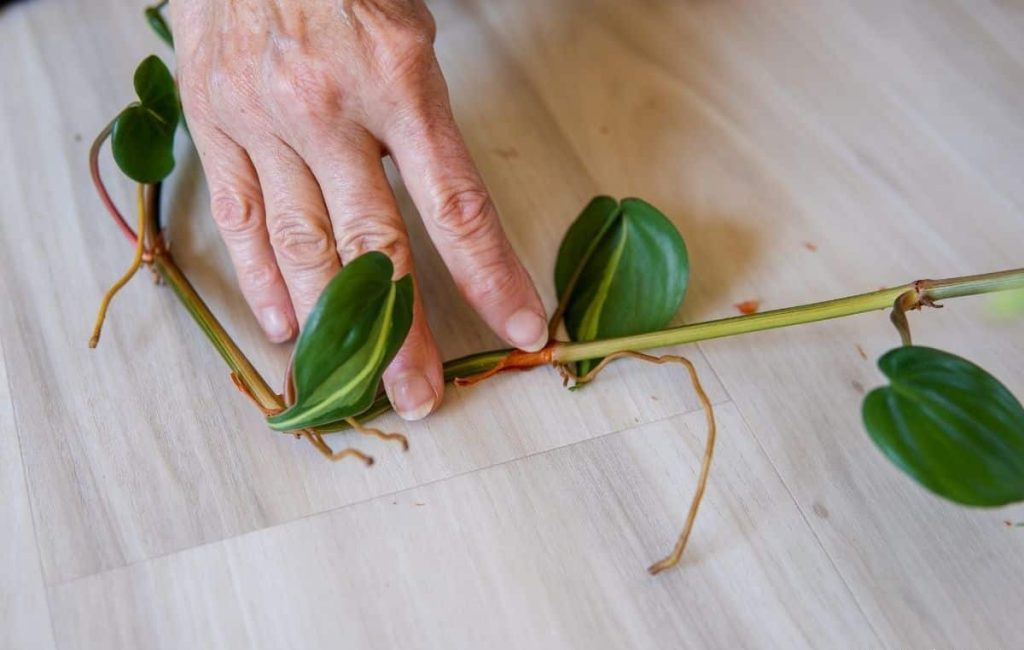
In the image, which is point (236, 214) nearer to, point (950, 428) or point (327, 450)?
point (327, 450)

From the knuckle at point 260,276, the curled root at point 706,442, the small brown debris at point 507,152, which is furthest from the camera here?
the small brown debris at point 507,152

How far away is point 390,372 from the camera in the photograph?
1.99 feet

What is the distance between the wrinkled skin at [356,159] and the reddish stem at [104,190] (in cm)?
12

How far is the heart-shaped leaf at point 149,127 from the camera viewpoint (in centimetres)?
68

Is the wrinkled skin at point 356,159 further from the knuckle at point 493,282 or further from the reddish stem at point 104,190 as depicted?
the reddish stem at point 104,190

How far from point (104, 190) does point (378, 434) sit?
0.32m

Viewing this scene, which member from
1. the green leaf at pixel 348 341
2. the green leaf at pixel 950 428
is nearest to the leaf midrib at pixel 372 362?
the green leaf at pixel 348 341

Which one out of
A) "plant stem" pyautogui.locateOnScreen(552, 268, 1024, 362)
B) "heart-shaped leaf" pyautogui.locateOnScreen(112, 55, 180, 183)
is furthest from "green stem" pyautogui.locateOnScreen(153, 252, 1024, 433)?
"heart-shaped leaf" pyautogui.locateOnScreen(112, 55, 180, 183)

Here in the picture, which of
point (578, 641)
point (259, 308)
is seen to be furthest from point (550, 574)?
point (259, 308)

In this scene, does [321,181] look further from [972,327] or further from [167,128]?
[972,327]

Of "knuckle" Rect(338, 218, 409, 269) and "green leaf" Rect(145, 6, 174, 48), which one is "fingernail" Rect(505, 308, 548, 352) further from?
"green leaf" Rect(145, 6, 174, 48)

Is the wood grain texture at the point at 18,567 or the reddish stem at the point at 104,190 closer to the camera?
the wood grain texture at the point at 18,567

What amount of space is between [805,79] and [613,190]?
0.76 ft

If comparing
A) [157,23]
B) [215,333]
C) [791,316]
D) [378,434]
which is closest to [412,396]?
[378,434]
